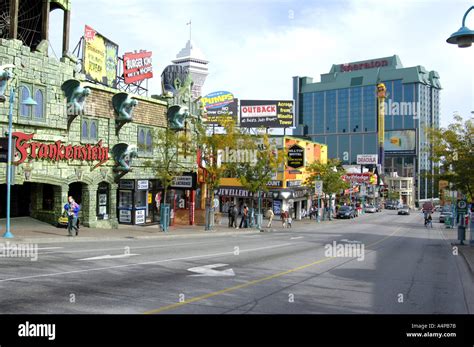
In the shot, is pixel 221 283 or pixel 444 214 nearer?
pixel 221 283

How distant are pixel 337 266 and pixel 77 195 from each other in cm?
1817

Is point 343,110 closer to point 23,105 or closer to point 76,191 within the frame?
point 76,191

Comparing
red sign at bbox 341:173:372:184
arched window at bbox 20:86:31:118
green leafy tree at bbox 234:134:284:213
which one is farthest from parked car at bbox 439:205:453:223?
arched window at bbox 20:86:31:118

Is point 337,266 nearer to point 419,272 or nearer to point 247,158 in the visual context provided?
point 419,272

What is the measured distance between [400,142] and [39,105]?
495ft

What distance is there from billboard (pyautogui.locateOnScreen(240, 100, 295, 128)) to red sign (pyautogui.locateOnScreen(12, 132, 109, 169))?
40577 millimetres

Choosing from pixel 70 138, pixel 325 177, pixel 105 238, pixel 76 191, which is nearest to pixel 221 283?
pixel 105 238

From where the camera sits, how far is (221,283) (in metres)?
11.9

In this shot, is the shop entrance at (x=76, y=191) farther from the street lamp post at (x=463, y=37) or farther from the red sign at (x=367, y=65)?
the red sign at (x=367, y=65)

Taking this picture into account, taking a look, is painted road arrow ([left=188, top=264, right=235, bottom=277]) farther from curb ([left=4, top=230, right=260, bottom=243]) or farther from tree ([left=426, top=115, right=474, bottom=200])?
tree ([left=426, top=115, right=474, bottom=200])

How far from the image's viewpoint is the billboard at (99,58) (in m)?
30.3

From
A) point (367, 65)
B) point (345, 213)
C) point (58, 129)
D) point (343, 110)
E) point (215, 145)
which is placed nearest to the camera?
point (58, 129)

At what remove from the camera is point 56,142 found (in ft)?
82.7
